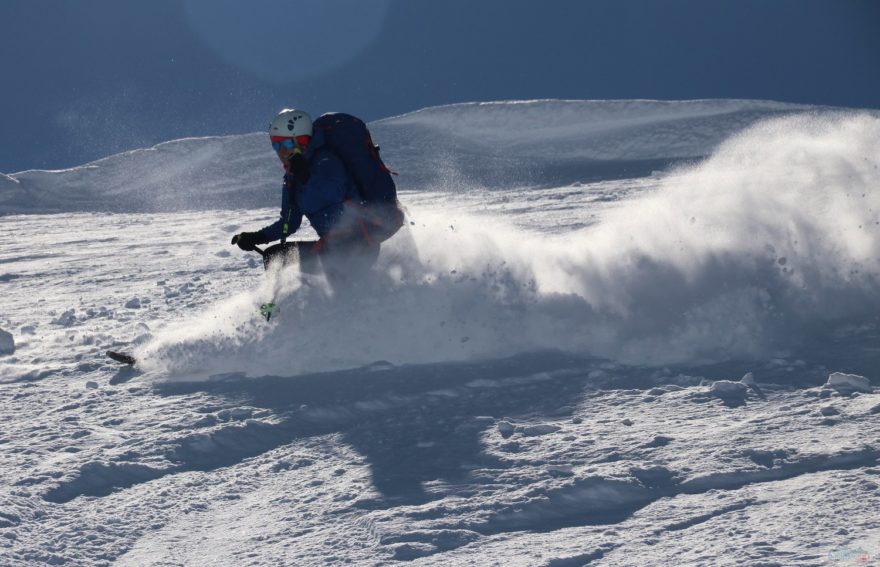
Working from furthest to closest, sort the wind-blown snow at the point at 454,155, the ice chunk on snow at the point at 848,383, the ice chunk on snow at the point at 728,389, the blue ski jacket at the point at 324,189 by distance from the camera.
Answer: the wind-blown snow at the point at 454,155, the blue ski jacket at the point at 324,189, the ice chunk on snow at the point at 728,389, the ice chunk on snow at the point at 848,383

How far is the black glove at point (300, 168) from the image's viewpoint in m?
6.43

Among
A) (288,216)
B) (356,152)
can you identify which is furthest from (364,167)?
(288,216)

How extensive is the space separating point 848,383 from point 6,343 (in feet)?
19.1

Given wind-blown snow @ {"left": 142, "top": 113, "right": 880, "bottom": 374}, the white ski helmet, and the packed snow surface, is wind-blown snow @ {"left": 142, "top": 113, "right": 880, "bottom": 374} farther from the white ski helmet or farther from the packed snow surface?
the white ski helmet

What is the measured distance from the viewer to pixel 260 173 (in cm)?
3059

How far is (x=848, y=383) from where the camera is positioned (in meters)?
4.82

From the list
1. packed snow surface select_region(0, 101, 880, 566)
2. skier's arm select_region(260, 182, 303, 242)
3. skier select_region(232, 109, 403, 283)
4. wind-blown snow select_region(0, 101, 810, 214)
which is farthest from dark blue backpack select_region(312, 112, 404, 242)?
wind-blown snow select_region(0, 101, 810, 214)

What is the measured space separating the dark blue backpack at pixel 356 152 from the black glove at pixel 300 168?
239 millimetres

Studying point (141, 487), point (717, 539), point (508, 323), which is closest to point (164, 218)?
point (508, 323)

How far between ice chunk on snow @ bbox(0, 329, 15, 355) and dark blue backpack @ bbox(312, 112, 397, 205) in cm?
287

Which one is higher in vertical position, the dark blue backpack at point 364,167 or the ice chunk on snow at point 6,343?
the dark blue backpack at point 364,167

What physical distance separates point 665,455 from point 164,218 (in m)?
18.1

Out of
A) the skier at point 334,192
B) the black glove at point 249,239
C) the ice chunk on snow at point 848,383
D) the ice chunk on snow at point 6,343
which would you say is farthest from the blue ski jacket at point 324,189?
the ice chunk on snow at point 848,383

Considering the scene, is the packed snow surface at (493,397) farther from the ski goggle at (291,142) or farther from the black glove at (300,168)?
the ski goggle at (291,142)
